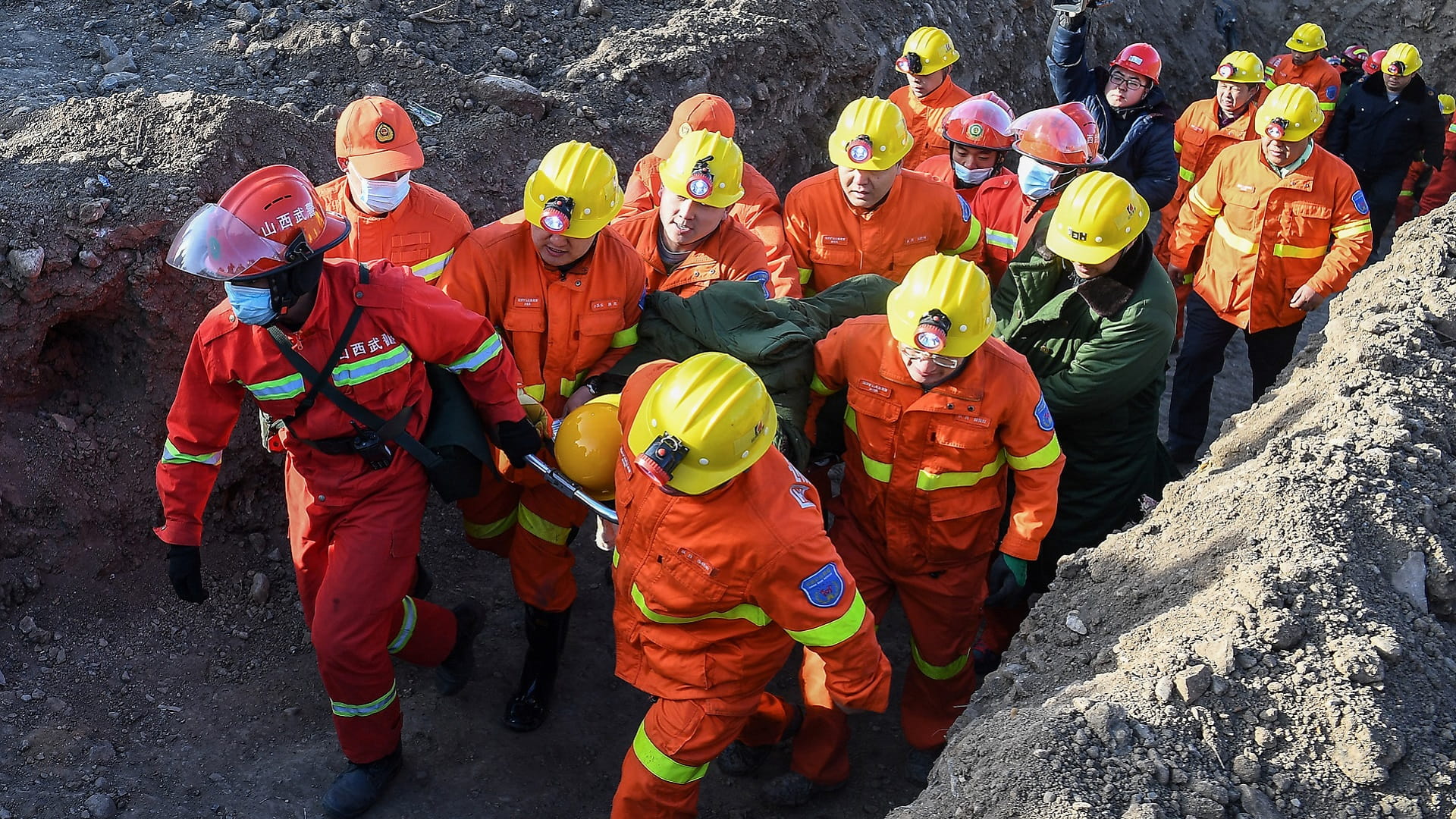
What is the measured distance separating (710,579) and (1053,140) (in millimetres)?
3601

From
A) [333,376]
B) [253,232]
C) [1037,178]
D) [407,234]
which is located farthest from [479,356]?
[1037,178]

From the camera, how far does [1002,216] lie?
6.11 m

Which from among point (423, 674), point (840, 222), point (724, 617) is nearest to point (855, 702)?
point (724, 617)

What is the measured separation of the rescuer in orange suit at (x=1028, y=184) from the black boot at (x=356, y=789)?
12.5 feet

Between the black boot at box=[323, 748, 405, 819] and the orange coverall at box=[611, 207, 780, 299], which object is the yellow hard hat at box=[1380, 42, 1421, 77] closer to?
the orange coverall at box=[611, 207, 780, 299]

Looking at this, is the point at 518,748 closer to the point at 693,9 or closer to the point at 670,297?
the point at 670,297

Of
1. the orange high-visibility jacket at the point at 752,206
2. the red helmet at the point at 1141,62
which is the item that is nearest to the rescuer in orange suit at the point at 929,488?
the orange high-visibility jacket at the point at 752,206

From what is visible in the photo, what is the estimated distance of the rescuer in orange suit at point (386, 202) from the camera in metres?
5.08

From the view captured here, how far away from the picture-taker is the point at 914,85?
25.3 ft

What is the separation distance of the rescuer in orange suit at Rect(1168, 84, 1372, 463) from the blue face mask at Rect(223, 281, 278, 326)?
545 cm

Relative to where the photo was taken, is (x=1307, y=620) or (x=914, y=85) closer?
(x=1307, y=620)

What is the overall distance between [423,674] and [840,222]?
299 centimetres

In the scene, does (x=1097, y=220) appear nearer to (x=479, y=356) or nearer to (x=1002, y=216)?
(x=1002, y=216)

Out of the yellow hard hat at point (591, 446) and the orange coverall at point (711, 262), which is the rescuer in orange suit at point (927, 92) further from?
the yellow hard hat at point (591, 446)
